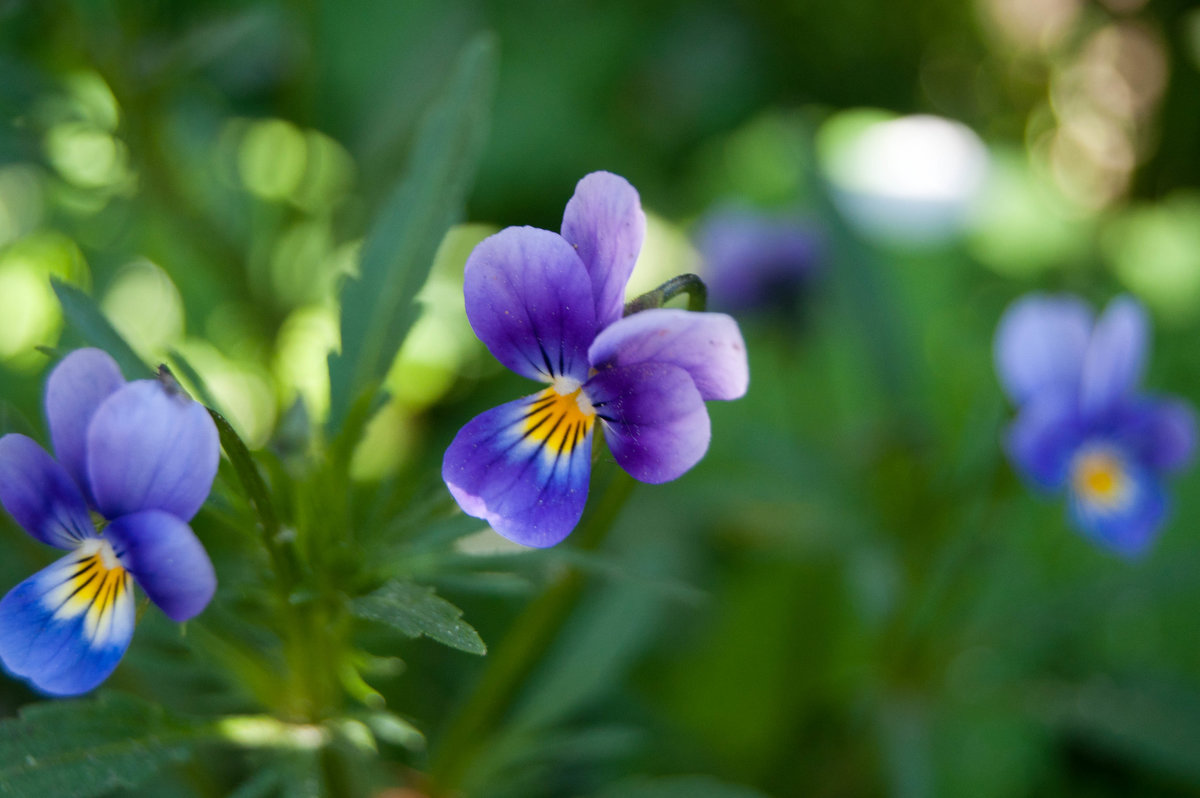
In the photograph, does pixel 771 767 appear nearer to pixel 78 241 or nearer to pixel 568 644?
pixel 568 644

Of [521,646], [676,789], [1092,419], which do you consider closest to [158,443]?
[521,646]

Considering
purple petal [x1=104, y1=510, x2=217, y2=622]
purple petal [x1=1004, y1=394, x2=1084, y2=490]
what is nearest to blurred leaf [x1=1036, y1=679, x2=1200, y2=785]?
purple petal [x1=1004, y1=394, x2=1084, y2=490]

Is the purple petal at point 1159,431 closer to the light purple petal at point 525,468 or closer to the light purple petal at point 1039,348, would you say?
the light purple petal at point 1039,348

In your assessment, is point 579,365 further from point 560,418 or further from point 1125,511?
point 1125,511

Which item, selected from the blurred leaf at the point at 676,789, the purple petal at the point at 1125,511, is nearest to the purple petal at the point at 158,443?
the blurred leaf at the point at 676,789

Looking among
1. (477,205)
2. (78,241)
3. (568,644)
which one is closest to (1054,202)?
(477,205)

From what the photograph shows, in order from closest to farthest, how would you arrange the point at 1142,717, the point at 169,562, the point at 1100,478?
the point at 169,562 < the point at 1100,478 < the point at 1142,717

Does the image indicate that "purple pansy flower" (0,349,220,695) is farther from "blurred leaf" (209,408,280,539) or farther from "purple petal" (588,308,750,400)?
"purple petal" (588,308,750,400)
